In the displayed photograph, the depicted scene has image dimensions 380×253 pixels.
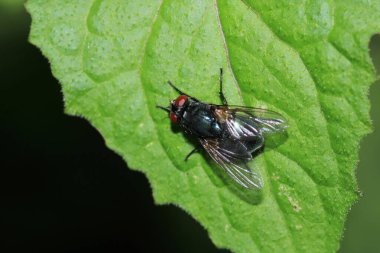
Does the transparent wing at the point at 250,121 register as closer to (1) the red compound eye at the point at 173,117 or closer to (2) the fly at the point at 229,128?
(2) the fly at the point at 229,128

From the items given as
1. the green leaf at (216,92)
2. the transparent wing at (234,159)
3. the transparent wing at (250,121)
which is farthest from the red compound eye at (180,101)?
the transparent wing at (234,159)

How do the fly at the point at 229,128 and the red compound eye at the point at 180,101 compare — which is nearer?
the fly at the point at 229,128

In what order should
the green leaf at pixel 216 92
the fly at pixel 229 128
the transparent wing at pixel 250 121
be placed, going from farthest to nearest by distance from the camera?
the fly at pixel 229 128
the transparent wing at pixel 250 121
the green leaf at pixel 216 92

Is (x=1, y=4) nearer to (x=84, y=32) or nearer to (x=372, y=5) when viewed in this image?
(x=84, y=32)

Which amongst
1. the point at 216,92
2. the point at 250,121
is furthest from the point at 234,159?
the point at 216,92

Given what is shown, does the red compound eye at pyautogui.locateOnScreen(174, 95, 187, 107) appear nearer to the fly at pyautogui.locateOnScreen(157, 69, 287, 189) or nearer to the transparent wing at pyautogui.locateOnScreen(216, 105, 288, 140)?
the fly at pyautogui.locateOnScreen(157, 69, 287, 189)

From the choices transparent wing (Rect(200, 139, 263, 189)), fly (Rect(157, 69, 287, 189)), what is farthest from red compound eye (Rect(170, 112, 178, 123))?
transparent wing (Rect(200, 139, 263, 189))

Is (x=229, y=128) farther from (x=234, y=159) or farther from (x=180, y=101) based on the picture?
(x=180, y=101)
